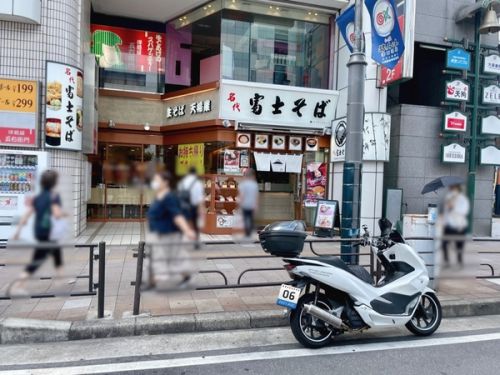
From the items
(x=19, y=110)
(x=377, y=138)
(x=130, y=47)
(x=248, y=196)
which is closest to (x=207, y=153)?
(x=248, y=196)

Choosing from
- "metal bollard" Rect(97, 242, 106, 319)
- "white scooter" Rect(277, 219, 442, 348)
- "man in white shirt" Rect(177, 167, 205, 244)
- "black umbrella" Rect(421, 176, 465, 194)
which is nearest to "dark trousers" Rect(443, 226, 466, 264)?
"black umbrella" Rect(421, 176, 465, 194)

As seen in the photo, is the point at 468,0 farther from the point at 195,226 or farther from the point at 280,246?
the point at 195,226

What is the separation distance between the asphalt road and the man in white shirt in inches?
142

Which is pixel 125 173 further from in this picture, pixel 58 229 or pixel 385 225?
pixel 385 225

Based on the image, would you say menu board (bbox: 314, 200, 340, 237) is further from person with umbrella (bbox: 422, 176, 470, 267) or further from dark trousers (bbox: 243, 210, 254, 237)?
dark trousers (bbox: 243, 210, 254, 237)

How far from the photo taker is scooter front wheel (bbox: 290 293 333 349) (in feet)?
15.3

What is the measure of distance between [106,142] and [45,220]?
575 millimetres

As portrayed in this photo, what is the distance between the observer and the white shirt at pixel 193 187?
38.7 inches

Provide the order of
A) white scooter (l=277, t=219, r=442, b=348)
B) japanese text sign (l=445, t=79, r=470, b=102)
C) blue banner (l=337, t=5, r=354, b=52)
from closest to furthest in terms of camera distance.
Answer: white scooter (l=277, t=219, r=442, b=348), blue banner (l=337, t=5, r=354, b=52), japanese text sign (l=445, t=79, r=470, b=102)

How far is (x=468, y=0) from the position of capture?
12117 millimetres

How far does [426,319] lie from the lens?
5.13 meters

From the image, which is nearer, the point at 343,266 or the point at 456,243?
the point at 456,243

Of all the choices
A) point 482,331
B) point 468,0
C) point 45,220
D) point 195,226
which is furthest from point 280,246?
point 468,0

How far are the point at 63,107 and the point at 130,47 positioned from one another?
20.4 ft
